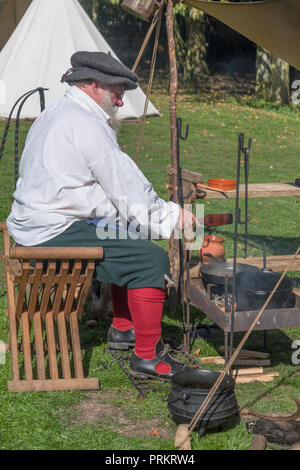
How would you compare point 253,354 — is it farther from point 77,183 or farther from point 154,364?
point 77,183

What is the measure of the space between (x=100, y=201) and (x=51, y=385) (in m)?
0.97

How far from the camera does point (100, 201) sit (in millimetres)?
3662

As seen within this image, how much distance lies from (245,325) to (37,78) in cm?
974

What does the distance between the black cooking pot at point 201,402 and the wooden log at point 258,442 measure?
15 cm

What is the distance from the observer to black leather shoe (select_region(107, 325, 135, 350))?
13.5 feet

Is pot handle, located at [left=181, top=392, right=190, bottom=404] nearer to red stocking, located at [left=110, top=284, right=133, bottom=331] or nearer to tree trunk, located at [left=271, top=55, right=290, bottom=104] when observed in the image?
red stocking, located at [left=110, top=284, right=133, bottom=331]

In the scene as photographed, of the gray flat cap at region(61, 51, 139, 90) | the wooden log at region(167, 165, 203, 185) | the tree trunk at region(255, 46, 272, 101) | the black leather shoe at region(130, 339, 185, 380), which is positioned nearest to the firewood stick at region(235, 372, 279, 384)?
the black leather shoe at region(130, 339, 185, 380)

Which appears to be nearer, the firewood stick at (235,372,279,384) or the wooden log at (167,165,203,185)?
the firewood stick at (235,372,279,384)

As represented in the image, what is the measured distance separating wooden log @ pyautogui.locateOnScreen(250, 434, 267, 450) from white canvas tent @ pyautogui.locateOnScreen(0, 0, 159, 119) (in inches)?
386

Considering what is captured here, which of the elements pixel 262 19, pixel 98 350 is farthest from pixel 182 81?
pixel 98 350

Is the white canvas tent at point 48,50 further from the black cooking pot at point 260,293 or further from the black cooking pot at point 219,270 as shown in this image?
the black cooking pot at point 260,293

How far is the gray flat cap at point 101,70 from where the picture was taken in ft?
11.9

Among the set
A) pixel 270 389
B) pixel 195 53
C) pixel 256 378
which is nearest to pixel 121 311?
pixel 256 378

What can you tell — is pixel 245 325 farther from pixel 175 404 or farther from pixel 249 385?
pixel 175 404
